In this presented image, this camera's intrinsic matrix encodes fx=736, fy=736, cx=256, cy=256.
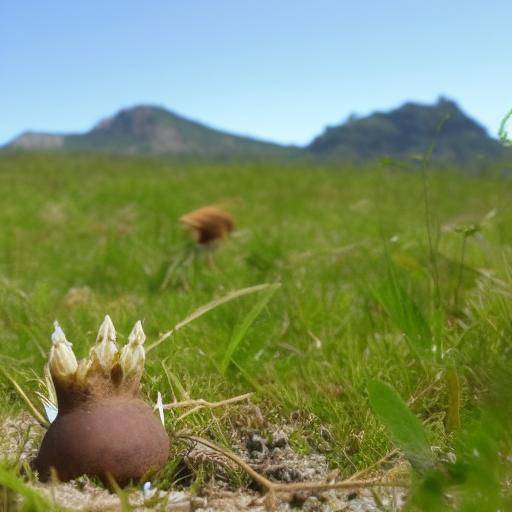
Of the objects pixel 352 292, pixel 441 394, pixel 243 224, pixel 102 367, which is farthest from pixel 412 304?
pixel 243 224

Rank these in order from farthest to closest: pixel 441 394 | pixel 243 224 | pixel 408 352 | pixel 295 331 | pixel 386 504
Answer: pixel 243 224, pixel 295 331, pixel 408 352, pixel 441 394, pixel 386 504

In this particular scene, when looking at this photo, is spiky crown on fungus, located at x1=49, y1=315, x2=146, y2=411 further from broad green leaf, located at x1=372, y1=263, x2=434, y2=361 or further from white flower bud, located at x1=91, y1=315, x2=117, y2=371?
broad green leaf, located at x1=372, y1=263, x2=434, y2=361

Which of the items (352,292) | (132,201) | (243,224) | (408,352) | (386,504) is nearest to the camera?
(386,504)

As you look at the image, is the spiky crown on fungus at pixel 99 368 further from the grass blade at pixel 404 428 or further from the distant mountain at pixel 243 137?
the distant mountain at pixel 243 137

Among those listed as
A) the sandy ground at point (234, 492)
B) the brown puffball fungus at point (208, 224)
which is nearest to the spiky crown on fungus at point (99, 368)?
the sandy ground at point (234, 492)

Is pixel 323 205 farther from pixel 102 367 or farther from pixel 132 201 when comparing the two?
pixel 102 367

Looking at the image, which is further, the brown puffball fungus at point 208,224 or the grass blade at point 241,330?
the brown puffball fungus at point 208,224
